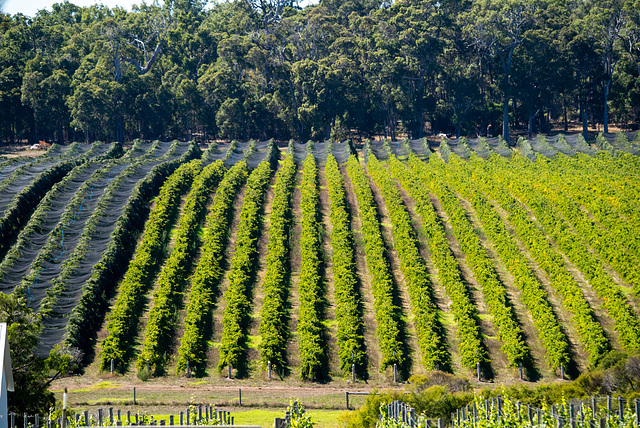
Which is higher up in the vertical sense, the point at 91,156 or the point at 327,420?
the point at 91,156

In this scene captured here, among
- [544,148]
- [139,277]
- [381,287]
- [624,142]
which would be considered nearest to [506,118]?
[544,148]

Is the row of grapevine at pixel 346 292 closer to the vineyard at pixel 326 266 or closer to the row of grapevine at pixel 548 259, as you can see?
the vineyard at pixel 326 266

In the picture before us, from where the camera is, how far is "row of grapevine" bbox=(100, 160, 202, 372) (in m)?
30.6

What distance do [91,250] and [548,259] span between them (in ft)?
83.0

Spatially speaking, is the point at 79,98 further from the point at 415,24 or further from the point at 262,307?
the point at 262,307

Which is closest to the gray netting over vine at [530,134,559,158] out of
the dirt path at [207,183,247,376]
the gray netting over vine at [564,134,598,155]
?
the gray netting over vine at [564,134,598,155]

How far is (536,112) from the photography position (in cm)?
8338

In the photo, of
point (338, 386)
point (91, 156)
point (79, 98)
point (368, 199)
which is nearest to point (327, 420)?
point (338, 386)

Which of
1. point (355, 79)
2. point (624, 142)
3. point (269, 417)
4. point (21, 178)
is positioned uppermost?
point (355, 79)

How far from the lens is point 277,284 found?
35688 millimetres

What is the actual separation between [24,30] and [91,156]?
39.3 metres

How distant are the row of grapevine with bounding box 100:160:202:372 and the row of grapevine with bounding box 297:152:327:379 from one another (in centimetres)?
800

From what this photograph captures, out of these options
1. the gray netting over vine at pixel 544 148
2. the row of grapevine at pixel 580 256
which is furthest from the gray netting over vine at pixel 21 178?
the gray netting over vine at pixel 544 148

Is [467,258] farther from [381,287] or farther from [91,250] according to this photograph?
[91,250]
